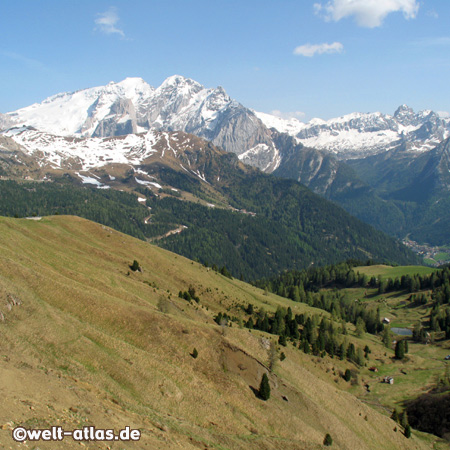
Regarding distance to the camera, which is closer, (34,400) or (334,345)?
(34,400)

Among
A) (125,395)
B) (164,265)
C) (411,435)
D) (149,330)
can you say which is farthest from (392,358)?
(125,395)

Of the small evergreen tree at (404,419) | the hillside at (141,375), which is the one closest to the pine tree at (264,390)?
the hillside at (141,375)

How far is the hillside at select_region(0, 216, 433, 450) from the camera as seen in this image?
36.3 m

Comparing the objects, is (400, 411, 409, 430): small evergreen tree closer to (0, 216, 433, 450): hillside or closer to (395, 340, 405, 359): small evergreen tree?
(0, 216, 433, 450): hillside

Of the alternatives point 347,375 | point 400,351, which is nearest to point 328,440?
point 347,375

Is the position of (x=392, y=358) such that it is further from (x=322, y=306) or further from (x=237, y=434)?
(x=237, y=434)

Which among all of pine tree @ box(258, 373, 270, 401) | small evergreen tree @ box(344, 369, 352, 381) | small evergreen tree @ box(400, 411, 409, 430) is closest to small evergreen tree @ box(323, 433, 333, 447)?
pine tree @ box(258, 373, 270, 401)

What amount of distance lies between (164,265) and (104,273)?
4167 cm

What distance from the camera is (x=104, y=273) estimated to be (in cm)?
9131

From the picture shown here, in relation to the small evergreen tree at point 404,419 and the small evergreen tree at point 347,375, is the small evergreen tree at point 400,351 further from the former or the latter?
the small evergreen tree at point 404,419

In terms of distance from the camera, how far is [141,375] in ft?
163

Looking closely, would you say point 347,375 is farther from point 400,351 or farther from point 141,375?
point 141,375

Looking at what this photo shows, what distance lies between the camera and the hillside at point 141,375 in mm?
36281

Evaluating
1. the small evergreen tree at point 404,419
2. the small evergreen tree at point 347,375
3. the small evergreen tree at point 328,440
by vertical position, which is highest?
the small evergreen tree at point 328,440
